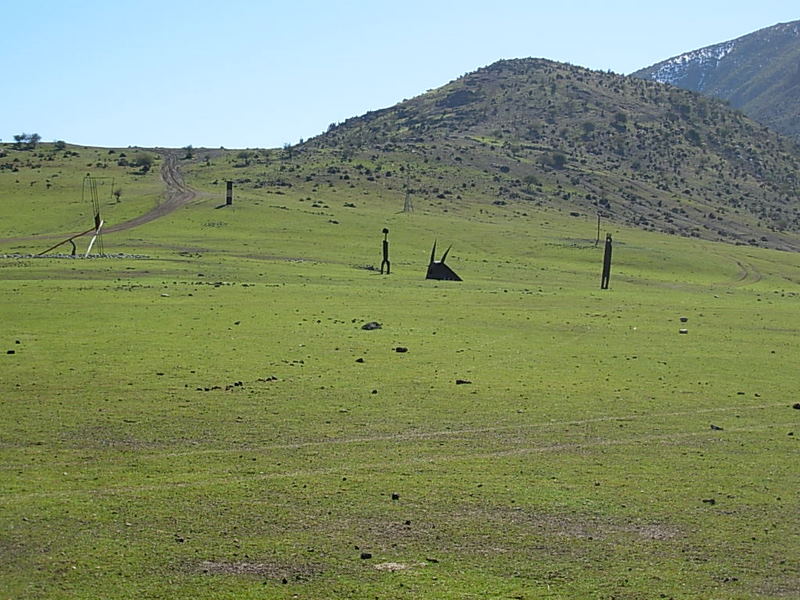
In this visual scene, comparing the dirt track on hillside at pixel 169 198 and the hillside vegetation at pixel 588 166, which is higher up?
the hillside vegetation at pixel 588 166

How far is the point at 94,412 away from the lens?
1870 centimetres

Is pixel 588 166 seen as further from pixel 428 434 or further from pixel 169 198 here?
pixel 428 434

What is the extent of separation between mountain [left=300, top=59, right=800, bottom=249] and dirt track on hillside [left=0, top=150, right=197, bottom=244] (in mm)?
13923

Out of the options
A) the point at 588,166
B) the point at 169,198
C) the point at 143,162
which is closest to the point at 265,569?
the point at 169,198

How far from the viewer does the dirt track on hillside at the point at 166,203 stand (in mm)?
69312

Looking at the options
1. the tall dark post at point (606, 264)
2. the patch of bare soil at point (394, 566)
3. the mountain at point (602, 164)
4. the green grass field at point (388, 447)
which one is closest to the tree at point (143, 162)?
the mountain at point (602, 164)

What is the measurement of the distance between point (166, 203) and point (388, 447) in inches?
2946

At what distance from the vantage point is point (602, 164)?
158 metres

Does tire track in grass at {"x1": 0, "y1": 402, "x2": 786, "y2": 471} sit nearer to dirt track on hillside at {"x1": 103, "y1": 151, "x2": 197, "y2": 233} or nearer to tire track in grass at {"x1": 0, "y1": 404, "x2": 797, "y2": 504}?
tire track in grass at {"x1": 0, "y1": 404, "x2": 797, "y2": 504}

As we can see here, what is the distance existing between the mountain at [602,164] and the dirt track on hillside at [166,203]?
13.9m

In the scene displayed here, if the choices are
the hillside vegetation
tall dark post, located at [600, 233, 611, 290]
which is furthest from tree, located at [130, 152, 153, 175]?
tall dark post, located at [600, 233, 611, 290]

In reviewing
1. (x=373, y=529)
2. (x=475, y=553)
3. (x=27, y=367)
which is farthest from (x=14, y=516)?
(x=27, y=367)

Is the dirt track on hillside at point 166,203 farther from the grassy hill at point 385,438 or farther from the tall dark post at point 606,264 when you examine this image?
the tall dark post at point 606,264

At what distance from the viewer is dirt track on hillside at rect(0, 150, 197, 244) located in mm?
69312
